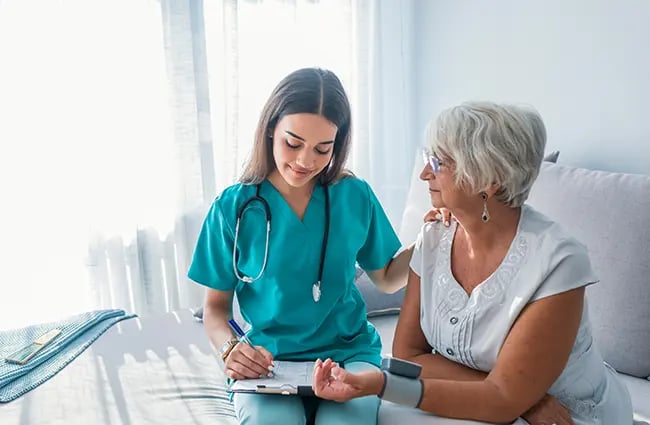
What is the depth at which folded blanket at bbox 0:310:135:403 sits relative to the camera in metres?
1.52

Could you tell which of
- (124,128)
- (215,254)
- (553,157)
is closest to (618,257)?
(553,157)

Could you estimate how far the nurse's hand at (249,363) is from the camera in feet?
3.97

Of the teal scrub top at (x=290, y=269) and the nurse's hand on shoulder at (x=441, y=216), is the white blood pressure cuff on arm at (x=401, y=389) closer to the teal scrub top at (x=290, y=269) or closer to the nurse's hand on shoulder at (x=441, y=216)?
the teal scrub top at (x=290, y=269)

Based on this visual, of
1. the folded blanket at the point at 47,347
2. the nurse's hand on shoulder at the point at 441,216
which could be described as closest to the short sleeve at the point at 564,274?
the nurse's hand on shoulder at the point at 441,216

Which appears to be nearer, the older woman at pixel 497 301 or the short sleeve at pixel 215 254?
the older woman at pixel 497 301

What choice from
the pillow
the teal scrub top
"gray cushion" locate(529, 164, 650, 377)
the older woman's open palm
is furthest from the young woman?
the pillow

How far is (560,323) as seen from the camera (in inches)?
43.9

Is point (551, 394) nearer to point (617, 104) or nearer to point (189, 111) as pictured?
point (617, 104)

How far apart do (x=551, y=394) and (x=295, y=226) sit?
0.62 metres

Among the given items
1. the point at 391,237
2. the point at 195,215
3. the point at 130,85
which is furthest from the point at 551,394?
the point at 130,85

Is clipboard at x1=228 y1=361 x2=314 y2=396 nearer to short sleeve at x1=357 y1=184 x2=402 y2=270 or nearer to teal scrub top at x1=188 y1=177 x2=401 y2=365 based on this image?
teal scrub top at x1=188 y1=177 x2=401 y2=365

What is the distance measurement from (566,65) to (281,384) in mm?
1403

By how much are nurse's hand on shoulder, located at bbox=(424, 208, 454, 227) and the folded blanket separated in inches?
39.6

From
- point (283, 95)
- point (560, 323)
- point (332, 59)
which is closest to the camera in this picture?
point (560, 323)
